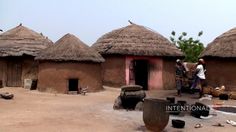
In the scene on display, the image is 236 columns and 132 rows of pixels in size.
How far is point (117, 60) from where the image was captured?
20219 mm

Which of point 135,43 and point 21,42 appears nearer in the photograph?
point 135,43

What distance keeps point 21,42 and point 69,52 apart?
5091 millimetres

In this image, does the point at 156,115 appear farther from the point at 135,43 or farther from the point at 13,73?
the point at 13,73

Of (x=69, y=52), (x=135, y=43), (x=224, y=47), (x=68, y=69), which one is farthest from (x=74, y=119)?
(x=135, y=43)

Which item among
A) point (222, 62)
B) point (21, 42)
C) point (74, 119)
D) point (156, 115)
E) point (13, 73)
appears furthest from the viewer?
point (21, 42)

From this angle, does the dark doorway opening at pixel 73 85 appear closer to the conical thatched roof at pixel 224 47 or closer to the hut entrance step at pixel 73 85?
the hut entrance step at pixel 73 85

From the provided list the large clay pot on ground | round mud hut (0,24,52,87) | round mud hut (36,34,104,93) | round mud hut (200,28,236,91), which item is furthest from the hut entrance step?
the large clay pot on ground

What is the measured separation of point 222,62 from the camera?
17.7 meters

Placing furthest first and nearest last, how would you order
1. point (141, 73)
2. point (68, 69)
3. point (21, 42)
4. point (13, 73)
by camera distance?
point (141, 73), point (21, 42), point (13, 73), point (68, 69)

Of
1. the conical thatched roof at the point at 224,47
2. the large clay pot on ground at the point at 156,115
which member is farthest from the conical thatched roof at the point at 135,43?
the large clay pot on ground at the point at 156,115

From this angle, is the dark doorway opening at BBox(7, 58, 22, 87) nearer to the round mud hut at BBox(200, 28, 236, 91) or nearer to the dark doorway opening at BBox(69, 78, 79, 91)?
the dark doorway opening at BBox(69, 78, 79, 91)

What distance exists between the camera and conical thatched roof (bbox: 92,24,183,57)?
20.0 metres

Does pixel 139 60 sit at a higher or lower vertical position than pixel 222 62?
higher

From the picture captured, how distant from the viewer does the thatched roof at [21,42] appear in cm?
2052
